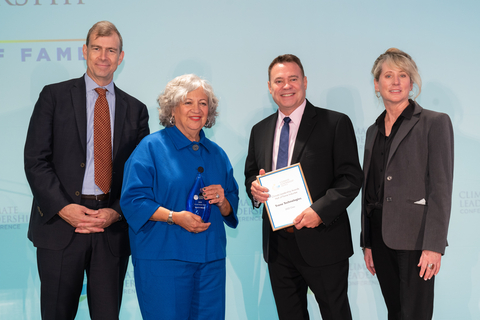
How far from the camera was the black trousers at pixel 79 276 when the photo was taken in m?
2.19

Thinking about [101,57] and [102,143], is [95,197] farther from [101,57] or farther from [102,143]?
[101,57]

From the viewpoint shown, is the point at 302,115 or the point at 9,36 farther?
the point at 9,36

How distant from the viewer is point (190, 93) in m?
2.22

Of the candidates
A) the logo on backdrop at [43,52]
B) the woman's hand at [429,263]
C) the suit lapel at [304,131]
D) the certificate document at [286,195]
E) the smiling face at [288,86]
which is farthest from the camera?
the logo on backdrop at [43,52]

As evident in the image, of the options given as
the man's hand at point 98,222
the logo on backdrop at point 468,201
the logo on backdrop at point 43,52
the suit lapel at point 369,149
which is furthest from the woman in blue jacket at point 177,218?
the logo on backdrop at point 468,201

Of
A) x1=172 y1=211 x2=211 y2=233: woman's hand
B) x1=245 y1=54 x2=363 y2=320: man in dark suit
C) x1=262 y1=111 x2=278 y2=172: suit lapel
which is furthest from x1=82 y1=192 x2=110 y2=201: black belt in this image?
x1=262 y1=111 x2=278 y2=172: suit lapel

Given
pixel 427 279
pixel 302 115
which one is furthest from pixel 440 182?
pixel 302 115

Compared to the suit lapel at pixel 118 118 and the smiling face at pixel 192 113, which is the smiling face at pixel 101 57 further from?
the smiling face at pixel 192 113

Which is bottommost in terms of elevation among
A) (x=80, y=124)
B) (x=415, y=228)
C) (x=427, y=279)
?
(x=427, y=279)

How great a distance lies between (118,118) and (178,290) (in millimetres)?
1116

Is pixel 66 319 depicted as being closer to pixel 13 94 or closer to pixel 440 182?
pixel 13 94

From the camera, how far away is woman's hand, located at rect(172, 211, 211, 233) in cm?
199

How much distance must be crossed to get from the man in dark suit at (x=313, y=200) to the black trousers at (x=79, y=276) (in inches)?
38.0

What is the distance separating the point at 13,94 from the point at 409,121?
125 inches
